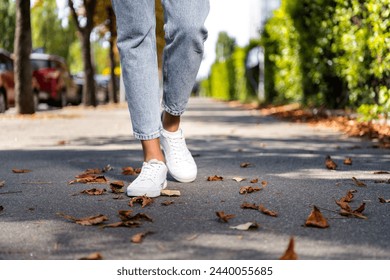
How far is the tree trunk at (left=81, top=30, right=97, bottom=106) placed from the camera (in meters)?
21.1

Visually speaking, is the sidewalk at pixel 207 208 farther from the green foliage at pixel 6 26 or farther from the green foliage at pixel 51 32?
the green foliage at pixel 51 32

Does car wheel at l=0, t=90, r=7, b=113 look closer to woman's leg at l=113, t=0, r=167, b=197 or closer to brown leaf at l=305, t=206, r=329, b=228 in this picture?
woman's leg at l=113, t=0, r=167, b=197

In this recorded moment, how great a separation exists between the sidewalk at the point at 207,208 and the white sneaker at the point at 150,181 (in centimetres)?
6

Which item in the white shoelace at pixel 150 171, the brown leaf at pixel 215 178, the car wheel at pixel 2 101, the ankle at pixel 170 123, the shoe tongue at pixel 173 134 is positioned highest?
the ankle at pixel 170 123

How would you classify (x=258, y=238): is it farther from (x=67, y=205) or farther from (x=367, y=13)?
(x=367, y=13)

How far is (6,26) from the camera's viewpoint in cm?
5006

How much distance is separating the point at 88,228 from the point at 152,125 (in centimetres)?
99

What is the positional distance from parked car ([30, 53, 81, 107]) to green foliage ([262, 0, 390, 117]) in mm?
6852

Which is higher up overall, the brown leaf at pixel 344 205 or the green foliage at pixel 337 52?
the green foliage at pixel 337 52

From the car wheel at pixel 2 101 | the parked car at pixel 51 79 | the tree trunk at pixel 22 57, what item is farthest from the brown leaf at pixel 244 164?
the parked car at pixel 51 79

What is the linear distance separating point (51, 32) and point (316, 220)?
54717 mm

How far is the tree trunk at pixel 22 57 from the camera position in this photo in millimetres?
13641

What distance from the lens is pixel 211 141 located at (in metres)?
7.67

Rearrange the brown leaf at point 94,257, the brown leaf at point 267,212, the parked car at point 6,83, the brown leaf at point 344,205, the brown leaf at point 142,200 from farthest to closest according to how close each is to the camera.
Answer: the parked car at point 6,83
the brown leaf at point 142,200
the brown leaf at point 344,205
the brown leaf at point 267,212
the brown leaf at point 94,257
